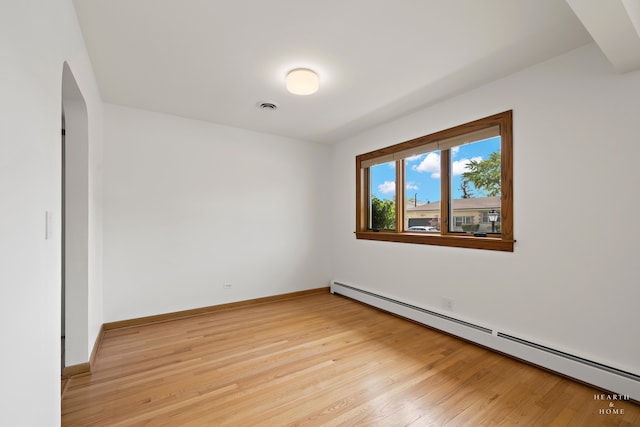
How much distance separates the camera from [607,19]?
60.0 inches

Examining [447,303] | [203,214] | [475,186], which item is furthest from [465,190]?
[203,214]

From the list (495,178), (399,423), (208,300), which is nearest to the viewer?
(399,423)

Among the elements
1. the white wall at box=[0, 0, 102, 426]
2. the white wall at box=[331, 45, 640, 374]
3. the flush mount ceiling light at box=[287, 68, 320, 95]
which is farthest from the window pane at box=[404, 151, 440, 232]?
the white wall at box=[0, 0, 102, 426]

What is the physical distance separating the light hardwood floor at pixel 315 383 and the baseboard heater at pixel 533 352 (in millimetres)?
76

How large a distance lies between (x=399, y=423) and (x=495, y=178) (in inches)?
91.3

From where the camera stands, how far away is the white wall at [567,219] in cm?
201

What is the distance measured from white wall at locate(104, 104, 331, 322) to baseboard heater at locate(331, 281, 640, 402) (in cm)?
184

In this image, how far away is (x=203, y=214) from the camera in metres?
3.79

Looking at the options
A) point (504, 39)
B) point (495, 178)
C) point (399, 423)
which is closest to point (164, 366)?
point (399, 423)

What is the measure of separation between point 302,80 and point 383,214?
2312 millimetres

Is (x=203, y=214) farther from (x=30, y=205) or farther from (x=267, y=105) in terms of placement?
(x=30, y=205)

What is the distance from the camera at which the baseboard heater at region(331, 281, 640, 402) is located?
1.97 m

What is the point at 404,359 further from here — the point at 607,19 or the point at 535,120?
the point at 607,19

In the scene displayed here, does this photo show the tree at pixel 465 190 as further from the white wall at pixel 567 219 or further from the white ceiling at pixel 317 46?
the white ceiling at pixel 317 46
